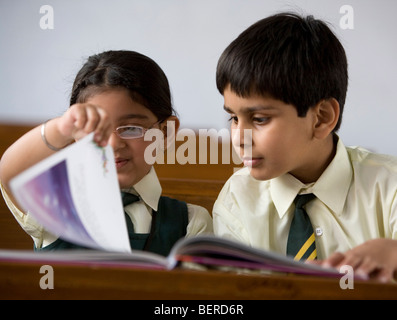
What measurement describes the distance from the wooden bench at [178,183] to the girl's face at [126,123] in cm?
37

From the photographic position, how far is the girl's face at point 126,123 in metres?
1.28

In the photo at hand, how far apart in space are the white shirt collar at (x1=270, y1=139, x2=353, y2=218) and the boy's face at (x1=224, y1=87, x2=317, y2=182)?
51mm

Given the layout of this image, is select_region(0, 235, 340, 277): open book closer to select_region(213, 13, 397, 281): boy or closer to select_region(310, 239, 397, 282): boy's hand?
select_region(310, 239, 397, 282): boy's hand

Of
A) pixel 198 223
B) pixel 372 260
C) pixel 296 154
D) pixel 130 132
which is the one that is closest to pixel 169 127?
pixel 130 132

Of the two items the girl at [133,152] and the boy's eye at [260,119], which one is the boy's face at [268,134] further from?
the girl at [133,152]

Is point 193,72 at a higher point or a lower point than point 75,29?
lower

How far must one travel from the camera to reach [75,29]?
2.46 metres

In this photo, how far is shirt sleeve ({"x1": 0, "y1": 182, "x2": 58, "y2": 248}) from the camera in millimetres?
1232

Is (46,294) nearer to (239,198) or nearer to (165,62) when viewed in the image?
(239,198)

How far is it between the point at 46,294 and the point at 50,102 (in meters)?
1.98

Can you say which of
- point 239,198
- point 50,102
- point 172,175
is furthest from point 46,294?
point 50,102

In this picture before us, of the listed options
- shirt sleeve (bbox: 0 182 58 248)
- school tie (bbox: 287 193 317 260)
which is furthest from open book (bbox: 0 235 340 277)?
shirt sleeve (bbox: 0 182 58 248)

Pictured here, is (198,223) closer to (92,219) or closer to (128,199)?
(128,199)

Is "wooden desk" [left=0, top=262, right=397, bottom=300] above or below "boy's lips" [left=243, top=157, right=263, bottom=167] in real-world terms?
Answer: below
